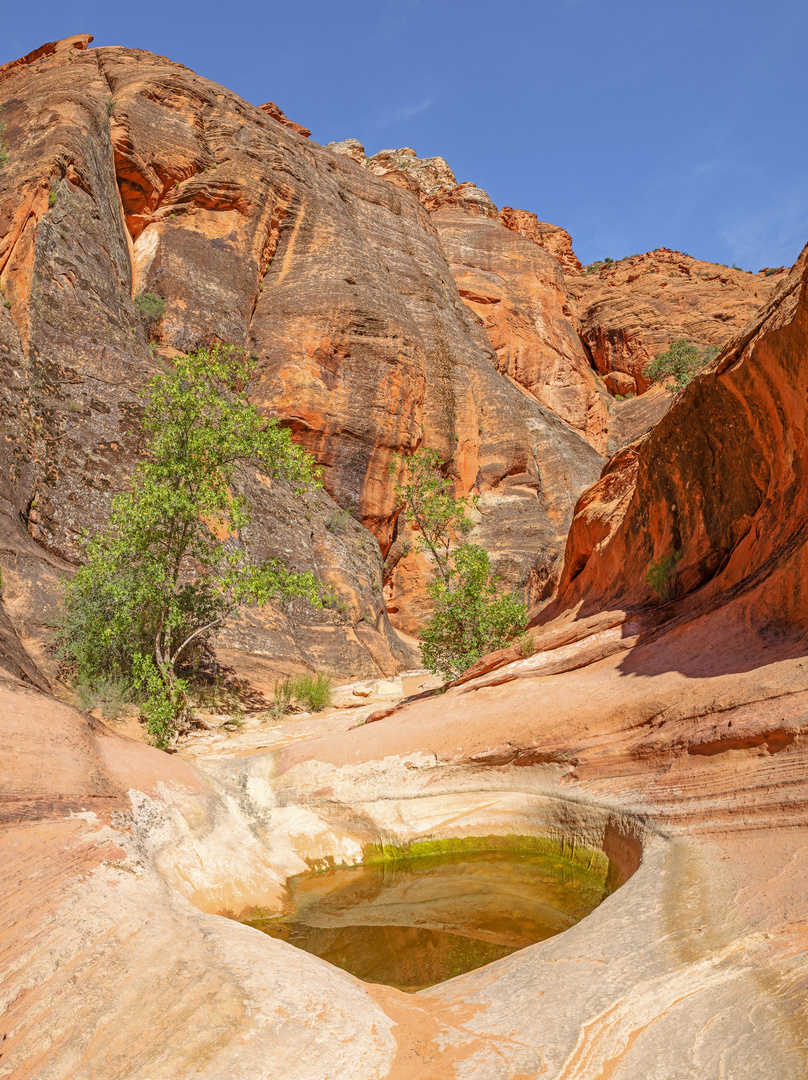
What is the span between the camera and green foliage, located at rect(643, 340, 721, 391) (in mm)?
39469

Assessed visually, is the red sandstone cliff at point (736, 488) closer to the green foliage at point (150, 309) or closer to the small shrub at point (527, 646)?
the small shrub at point (527, 646)

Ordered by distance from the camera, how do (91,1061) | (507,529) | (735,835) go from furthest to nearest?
(507,529) → (735,835) → (91,1061)

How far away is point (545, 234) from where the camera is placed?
56344 millimetres

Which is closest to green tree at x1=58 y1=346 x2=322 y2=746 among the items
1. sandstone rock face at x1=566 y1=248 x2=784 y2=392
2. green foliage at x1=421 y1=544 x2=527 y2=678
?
green foliage at x1=421 y1=544 x2=527 y2=678

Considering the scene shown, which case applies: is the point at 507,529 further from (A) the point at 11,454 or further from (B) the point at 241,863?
(B) the point at 241,863

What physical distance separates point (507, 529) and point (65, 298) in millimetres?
19588

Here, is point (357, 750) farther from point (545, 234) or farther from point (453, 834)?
point (545, 234)

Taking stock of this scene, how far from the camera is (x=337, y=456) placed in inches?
929

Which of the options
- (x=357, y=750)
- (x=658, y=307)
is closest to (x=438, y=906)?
(x=357, y=750)

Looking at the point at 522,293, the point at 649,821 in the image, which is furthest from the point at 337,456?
the point at 522,293

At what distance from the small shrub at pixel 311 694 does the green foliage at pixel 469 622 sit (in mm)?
2393

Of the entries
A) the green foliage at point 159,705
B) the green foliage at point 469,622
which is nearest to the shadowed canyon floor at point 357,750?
the green foliage at point 159,705

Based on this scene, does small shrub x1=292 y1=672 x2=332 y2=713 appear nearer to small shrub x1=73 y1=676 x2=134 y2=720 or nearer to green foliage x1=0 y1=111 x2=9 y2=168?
small shrub x1=73 y1=676 x2=134 y2=720

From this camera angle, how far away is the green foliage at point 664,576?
9577mm
